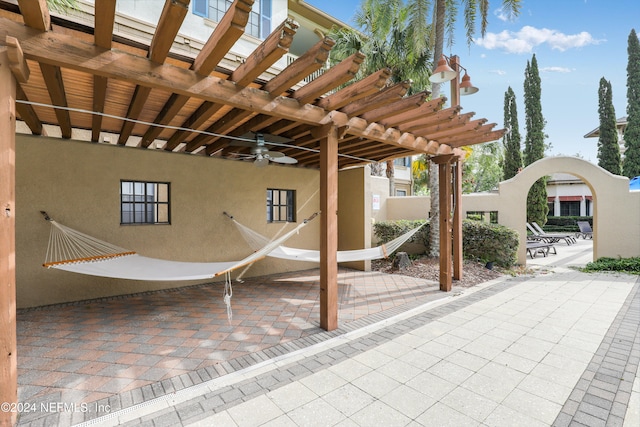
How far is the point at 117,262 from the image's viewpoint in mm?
3332

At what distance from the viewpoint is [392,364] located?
2273mm

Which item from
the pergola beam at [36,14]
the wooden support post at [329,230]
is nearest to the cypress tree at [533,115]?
the wooden support post at [329,230]

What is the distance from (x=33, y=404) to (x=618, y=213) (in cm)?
885

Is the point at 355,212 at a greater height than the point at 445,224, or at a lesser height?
greater

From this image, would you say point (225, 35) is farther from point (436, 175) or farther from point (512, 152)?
point (512, 152)

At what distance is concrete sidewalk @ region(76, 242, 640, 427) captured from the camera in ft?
5.55

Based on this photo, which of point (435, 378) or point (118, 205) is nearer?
point (435, 378)

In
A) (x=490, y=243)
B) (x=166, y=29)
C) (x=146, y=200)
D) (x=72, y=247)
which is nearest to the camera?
(x=166, y=29)

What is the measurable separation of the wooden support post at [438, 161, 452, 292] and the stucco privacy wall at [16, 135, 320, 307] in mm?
2402

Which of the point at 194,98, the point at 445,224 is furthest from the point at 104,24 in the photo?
the point at 445,224

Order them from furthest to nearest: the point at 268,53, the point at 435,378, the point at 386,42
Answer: the point at 386,42 < the point at 435,378 < the point at 268,53

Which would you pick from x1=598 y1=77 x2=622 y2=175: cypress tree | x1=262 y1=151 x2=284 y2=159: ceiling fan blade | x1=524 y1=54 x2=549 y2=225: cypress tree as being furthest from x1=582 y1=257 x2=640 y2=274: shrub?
x1=598 y1=77 x2=622 y2=175: cypress tree

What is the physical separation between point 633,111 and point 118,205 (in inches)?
769

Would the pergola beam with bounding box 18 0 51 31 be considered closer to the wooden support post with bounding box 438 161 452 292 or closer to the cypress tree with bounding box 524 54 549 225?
the wooden support post with bounding box 438 161 452 292
